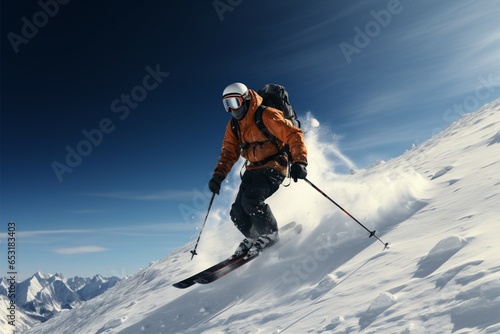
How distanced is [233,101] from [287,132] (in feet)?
4.07

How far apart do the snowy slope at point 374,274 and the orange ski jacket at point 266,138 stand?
1.51m

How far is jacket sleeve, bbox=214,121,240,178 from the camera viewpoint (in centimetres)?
776

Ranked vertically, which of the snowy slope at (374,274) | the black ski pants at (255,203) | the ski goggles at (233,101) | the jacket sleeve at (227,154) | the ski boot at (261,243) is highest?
the ski goggles at (233,101)

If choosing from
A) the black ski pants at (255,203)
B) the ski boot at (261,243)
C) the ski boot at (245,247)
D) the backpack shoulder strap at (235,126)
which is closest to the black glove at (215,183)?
the black ski pants at (255,203)

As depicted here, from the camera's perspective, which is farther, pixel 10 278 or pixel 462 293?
pixel 10 278

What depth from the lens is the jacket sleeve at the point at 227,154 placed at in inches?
305

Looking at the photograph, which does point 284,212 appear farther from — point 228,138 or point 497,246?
point 497,246

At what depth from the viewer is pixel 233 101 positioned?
22.2 feet

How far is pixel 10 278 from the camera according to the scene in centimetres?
1296

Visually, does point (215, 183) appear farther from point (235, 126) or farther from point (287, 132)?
point (287, 132)

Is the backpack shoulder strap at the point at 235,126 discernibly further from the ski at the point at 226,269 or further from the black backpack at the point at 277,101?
the ski at the point at 226,269

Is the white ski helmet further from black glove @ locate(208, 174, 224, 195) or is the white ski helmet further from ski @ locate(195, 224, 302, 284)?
ski @ locate(195, 224, 302, 284)

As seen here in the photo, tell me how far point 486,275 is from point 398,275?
3.32 feet

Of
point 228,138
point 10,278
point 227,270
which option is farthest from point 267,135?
point 10,278
